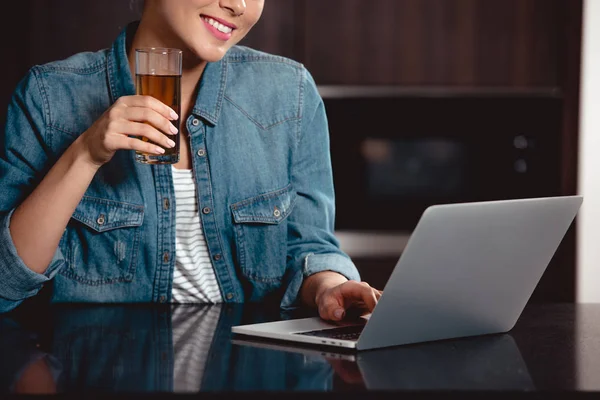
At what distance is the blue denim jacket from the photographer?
1.54 metres

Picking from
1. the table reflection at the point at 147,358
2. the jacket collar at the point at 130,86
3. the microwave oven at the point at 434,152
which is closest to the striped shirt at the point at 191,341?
the table reflection at the point at 147,358

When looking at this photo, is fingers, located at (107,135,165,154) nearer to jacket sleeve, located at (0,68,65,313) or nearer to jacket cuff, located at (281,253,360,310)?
jacket sleeve, located at (0,68,65,313)

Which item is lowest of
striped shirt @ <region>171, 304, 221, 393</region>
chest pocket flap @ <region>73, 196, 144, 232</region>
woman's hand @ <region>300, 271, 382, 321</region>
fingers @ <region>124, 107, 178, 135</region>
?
striped shirt @ <region>171, 304, 221, 393</region>

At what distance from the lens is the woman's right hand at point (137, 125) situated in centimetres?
124

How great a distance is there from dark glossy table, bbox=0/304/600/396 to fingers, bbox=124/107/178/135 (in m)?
0.28

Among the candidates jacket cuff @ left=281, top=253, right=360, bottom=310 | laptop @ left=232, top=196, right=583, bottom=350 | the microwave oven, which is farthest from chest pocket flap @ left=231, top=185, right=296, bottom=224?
the microwave oven

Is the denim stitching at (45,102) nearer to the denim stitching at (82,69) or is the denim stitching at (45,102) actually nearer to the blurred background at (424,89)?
the denim stitching at (82,69)

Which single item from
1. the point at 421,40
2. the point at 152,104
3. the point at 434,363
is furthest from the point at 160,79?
the point at 421,40

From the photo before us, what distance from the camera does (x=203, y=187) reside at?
1.57 metres

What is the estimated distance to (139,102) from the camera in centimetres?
125

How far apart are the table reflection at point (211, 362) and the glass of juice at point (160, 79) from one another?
24 centimetres

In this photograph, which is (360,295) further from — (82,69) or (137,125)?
(82,69)

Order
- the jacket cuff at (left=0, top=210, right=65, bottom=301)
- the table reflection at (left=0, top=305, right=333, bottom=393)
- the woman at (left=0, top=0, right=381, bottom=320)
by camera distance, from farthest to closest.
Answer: the woman at (left=0, top=0, right=381, bottom=320), the jacket cuff at (left=0, top=210, right=65, bottom=301), the table reflection at (left=0, top=305, right=333, bottom=393)

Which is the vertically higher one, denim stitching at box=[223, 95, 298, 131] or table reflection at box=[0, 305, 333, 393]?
denim stitching at box=[223, 95, 298, 131]
